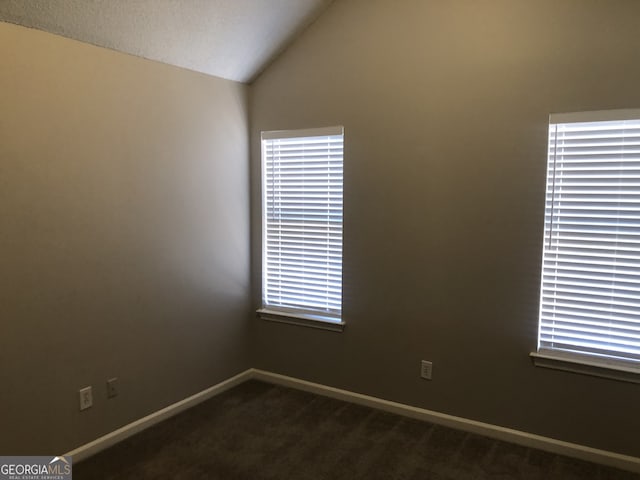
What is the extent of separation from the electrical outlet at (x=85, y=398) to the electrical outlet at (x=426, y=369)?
2086 millimetres

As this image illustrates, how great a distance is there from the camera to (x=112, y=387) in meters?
2.92

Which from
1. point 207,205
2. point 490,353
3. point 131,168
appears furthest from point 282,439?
point 131,168

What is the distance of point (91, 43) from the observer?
105 inches

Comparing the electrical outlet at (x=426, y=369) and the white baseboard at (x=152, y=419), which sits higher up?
the electrical outlet at (x=426, y=369)

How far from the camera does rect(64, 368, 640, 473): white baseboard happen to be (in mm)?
2738

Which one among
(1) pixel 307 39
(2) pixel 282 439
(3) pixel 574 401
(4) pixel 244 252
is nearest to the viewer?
(3) pixel 574 401

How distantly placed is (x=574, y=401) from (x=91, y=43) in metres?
3.44

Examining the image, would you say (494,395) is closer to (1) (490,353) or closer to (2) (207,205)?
(1) (490,353)

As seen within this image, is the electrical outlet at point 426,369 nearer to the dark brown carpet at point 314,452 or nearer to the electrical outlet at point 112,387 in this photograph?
the dark brown carpet at point 314,452

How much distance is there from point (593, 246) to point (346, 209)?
5.13ft

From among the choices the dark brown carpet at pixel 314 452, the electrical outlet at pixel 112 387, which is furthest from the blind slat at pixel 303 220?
the electrical outlet at pixel 112 387

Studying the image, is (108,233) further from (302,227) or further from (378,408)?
(378,408)

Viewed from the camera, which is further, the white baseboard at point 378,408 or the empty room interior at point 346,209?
the white baseboard at point 378,408

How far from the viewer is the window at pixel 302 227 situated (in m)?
3.52
